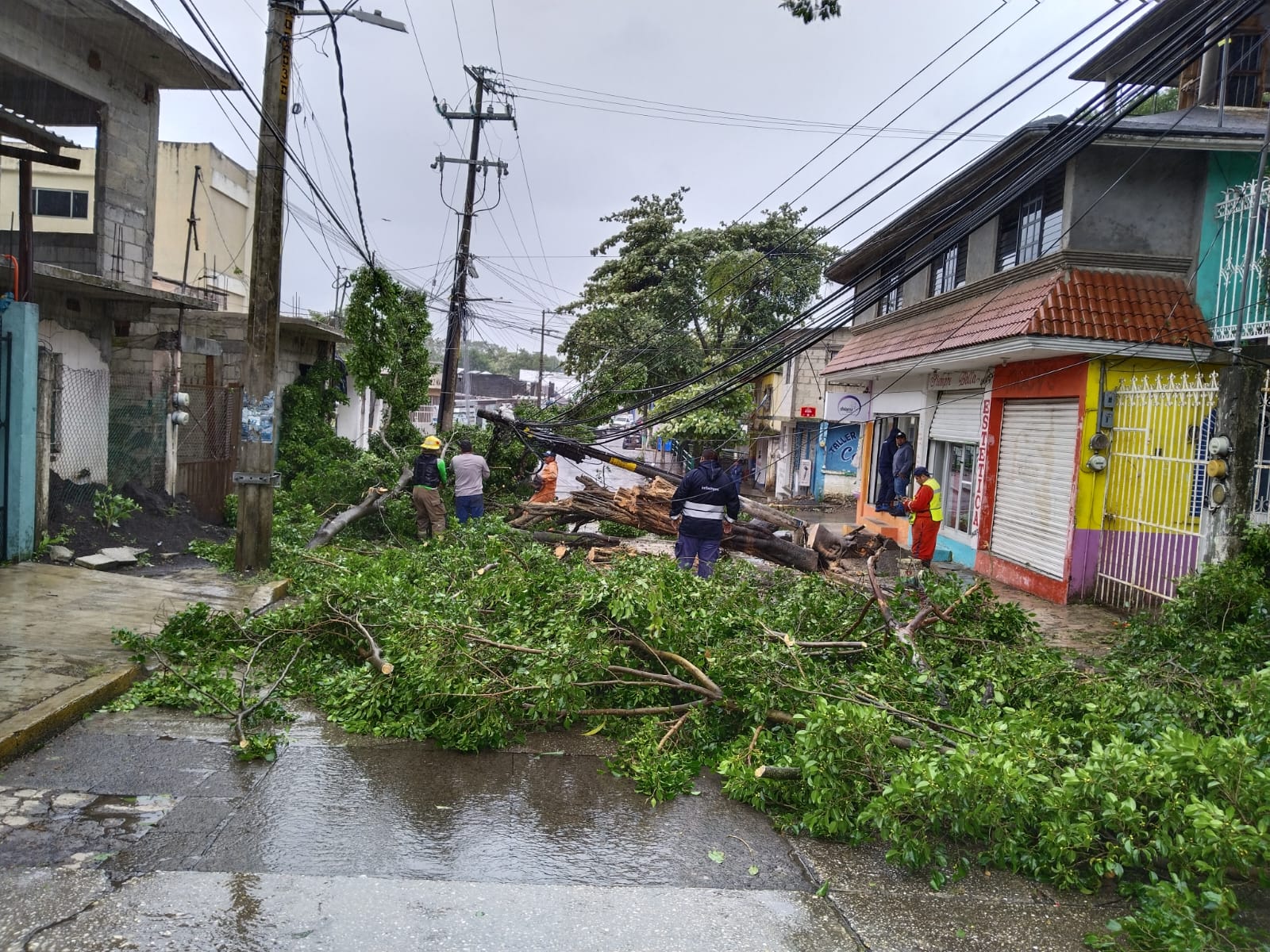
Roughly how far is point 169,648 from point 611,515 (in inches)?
302

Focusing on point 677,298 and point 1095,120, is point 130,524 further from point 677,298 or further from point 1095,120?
point 677,298

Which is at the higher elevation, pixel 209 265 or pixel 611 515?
pixel 209 265

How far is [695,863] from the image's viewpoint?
4.05m

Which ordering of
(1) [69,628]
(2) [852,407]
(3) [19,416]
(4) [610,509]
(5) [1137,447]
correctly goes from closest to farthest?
(1) [69,628], (3) [19,416], (5) [1137,447], (4) [610,509], (2) [852,407]

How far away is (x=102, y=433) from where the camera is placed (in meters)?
12.4

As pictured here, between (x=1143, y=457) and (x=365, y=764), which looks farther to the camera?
(x=1143, y=457)

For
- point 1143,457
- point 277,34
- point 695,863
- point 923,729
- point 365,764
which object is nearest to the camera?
point 695,863

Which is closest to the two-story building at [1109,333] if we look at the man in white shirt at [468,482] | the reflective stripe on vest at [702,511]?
the reflective stripe on vest at [702,511]

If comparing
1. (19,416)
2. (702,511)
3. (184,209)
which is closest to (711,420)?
(702,511)

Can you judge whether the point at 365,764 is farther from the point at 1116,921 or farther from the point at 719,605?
the point at 1116,921

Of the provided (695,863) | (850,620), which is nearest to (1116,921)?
(695,863)

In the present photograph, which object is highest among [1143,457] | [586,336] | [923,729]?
[586,336]

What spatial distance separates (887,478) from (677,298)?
13942mm

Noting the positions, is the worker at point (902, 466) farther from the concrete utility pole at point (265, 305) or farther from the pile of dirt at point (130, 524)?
the pile of dirt at point (130, 524)
